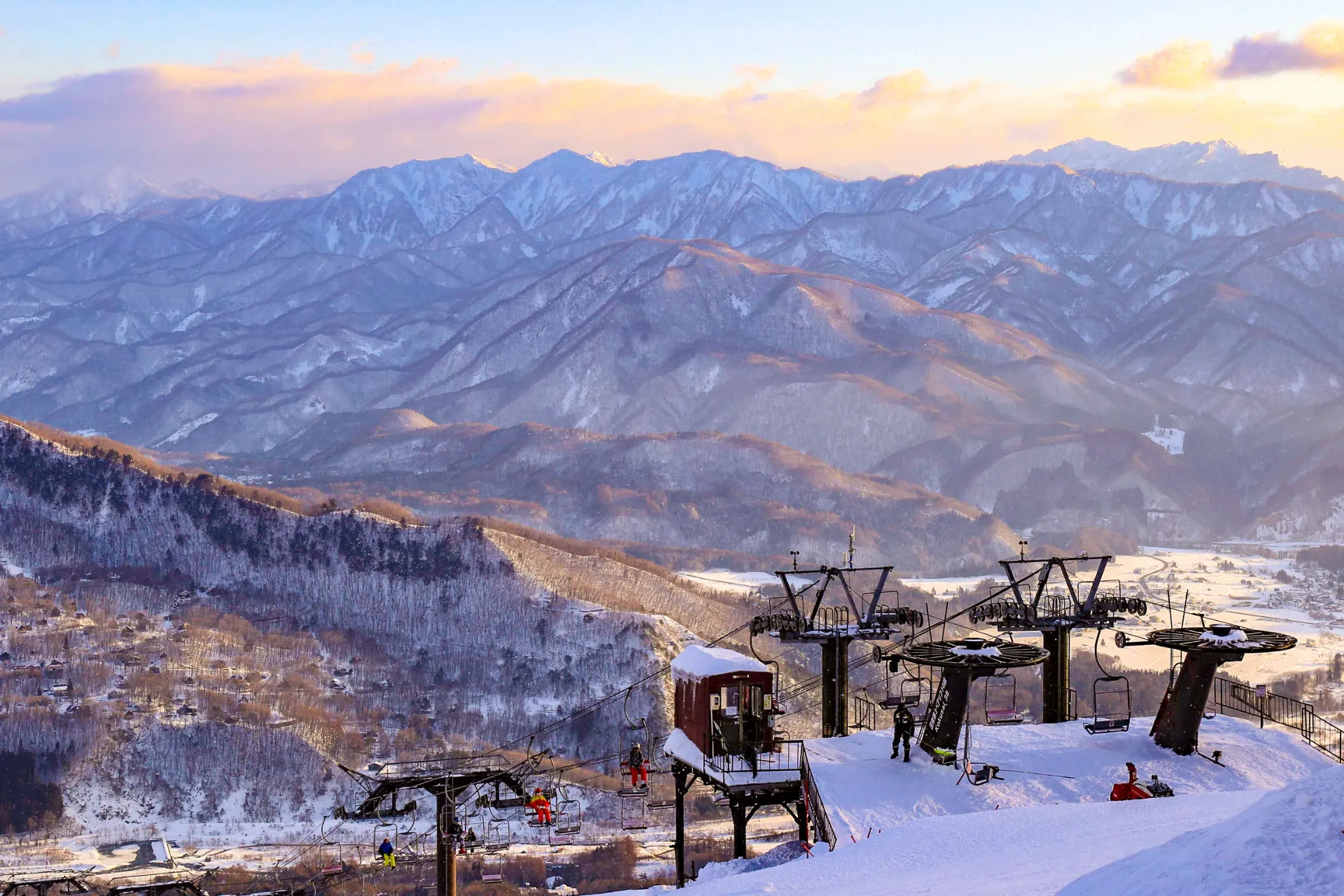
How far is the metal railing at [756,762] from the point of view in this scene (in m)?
45.6

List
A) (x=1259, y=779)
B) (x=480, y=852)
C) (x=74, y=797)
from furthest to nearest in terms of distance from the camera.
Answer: (x=74, y=797), (x=480, y=852), (x=1259, y=779)

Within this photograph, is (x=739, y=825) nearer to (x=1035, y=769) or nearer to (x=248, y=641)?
(x=1035, y=769)

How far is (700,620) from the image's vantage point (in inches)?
6270

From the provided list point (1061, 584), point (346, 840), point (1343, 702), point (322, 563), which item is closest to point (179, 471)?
point (322, 563)

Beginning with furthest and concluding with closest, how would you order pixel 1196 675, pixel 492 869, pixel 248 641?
pixel 248 641
pixel 492 869
pixel 1196 675

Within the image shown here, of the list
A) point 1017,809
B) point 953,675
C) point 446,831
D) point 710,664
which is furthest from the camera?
point 710,664

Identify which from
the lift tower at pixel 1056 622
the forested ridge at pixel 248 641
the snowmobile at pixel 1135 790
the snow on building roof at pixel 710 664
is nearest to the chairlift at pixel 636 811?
the forested ridge at pixel 248 641

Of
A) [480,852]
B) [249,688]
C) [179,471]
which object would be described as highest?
[179,471]

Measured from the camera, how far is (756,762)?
45812mm

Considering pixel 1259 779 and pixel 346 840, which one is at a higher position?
pixel 1259 779

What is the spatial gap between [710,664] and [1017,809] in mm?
12954

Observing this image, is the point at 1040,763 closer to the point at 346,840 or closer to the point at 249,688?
the point at 346,840

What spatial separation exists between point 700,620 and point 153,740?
215 ft

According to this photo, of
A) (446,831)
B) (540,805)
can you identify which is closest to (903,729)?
(540,805)
